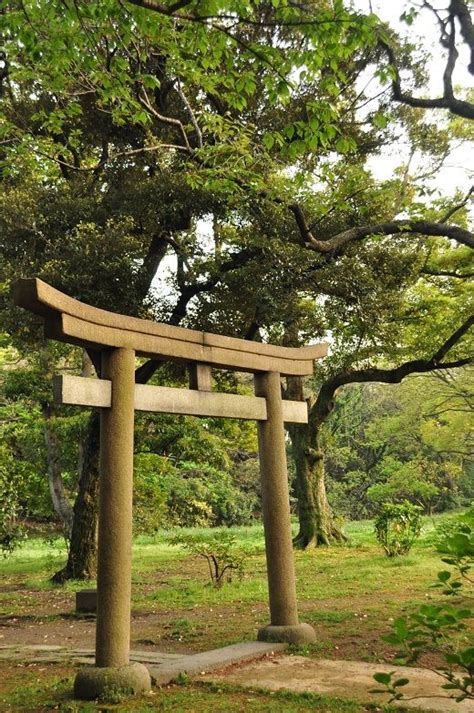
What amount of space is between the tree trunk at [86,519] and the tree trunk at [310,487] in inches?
235

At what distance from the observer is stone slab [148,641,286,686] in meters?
5.33

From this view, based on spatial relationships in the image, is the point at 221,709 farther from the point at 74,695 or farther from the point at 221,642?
the point at 221,642

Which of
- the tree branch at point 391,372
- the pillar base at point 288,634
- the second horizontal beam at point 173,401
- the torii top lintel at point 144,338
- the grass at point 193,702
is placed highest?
the tree branch at point 391,372

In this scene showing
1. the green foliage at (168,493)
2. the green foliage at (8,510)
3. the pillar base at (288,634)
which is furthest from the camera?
the green foliage at (168,493)

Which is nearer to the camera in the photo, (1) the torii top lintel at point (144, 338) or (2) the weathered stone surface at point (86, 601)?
(1) the torii top lintel at point (144, 338)

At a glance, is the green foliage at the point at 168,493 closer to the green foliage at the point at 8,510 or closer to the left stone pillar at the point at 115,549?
the green foliage at the point at 8,510

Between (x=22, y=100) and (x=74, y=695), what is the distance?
10.2 metres

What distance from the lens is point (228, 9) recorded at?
5.74 metres

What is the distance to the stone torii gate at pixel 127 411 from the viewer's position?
5008mm

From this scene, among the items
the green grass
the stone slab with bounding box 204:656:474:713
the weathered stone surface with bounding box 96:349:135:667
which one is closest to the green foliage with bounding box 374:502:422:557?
the stone slab with bounding box 204:656:474:713

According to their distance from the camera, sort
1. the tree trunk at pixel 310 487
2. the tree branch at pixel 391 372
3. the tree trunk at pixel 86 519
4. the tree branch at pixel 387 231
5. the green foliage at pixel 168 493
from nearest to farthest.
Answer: the tree branch at pixel 387 231, the tree trunk at pixel 86 519, the green foliage at pixel 168 493, the tree branch at pixel 391 372, the tree trunk at pixel 310 487

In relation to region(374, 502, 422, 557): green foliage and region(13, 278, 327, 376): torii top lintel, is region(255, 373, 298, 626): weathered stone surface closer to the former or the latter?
region(13, 278, 327, 376): torii top lintel

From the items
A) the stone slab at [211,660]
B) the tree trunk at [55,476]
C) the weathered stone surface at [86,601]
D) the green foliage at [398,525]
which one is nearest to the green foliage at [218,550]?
the weathered stone surface at [86,601]

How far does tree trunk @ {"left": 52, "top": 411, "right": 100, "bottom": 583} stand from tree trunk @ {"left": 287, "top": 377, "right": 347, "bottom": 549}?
5971 millimetres
